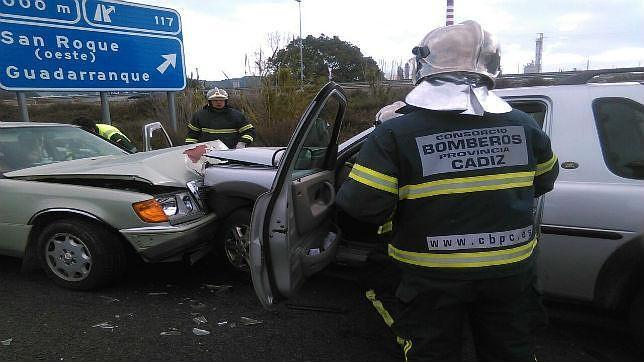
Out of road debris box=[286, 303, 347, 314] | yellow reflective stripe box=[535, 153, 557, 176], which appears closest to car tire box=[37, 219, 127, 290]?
road debris box=[286, 303, 347, 314]

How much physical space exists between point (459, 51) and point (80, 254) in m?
3.24

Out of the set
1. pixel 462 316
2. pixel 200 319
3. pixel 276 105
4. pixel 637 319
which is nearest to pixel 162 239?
pixel 200 319

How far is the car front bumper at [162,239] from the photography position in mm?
3506

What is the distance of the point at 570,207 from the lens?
2.65 m

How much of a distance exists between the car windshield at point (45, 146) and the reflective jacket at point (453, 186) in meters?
3.77

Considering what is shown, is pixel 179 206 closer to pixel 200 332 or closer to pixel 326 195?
pixel 200 332

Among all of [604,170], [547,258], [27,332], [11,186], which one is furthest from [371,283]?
[11,186]

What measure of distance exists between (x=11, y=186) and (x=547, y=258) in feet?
13.3

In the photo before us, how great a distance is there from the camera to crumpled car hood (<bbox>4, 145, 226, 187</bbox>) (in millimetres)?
3641

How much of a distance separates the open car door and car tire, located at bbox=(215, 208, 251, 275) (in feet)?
3.29

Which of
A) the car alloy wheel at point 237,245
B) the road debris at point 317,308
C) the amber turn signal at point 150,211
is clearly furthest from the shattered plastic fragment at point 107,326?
the road debris at point 317,308

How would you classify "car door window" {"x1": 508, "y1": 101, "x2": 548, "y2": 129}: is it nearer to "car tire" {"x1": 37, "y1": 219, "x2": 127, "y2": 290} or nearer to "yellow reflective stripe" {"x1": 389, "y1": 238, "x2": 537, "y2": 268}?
"yellow reflective stripe" {"x1": 389, "y1": 238, "x2": 537, "y2": 268}

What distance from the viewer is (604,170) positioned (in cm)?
263

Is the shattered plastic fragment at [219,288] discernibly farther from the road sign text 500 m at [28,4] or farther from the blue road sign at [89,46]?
the road sign text 500 m at [28,4]
